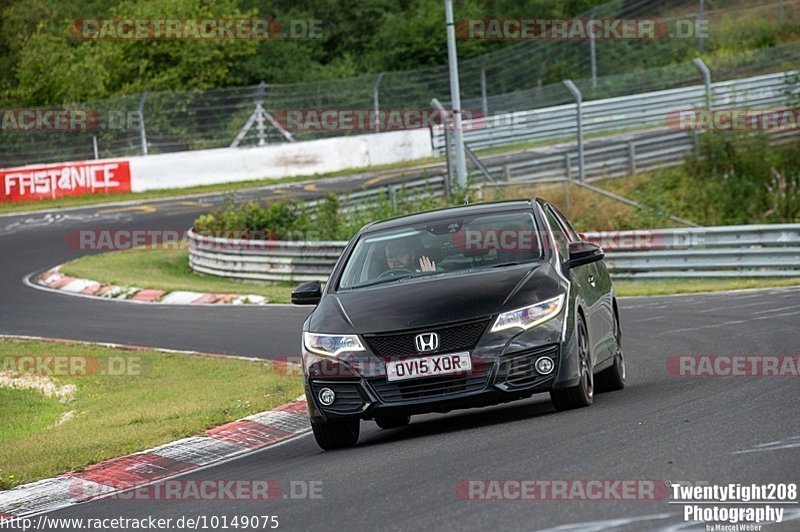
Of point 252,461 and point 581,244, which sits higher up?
point 581,244

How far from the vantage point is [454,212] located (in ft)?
35.7

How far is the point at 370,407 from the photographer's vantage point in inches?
373

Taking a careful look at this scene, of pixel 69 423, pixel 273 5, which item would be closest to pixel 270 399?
pixel 69 423

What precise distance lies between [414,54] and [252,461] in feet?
175

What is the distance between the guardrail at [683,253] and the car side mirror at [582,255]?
11900 millimetres

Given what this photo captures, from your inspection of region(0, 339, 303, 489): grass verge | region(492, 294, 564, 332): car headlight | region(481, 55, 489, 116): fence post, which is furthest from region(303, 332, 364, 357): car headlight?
region(481, 55, 489, 116): fence post

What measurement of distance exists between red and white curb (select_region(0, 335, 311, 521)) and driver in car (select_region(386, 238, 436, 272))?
1689 mm

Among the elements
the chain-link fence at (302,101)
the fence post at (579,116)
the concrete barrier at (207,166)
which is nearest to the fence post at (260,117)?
Result: the chain-link fence at (302,101)

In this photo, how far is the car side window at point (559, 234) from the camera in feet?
A: 34.8

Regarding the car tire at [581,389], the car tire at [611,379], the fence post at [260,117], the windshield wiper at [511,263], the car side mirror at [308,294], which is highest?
the fence post at [260,117]

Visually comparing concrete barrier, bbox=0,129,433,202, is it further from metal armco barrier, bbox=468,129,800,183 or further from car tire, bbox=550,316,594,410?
car tire, bbox=550,316,594,410

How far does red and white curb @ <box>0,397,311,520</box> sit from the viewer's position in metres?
8.98

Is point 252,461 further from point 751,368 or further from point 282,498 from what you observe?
point 751,368

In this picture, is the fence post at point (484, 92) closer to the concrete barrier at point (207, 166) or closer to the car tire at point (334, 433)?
the concrete barrier at point (207, 166)
